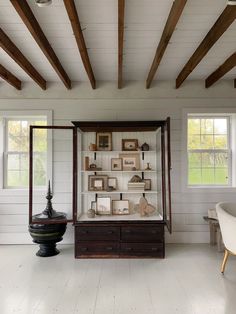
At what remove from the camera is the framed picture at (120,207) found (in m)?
4.47

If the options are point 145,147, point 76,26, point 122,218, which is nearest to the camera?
point 76,26

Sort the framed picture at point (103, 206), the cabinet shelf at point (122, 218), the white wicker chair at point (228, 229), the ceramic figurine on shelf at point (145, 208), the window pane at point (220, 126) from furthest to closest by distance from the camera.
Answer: the window pane at point (220, 126)
the framed picture at point (103, 206)
the ceramic figurine on shelf at point (145, 208)
the cabinet shelf at point (122, 218)
the white wicker chair at point (228, 229)

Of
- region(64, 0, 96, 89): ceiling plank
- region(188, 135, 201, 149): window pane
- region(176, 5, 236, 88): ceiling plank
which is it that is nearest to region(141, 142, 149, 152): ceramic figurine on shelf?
region(188, 135, 201, 149): window pane

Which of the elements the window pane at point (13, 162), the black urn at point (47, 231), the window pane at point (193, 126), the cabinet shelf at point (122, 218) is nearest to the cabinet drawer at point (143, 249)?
the cabinet shelf at point (122, 218)

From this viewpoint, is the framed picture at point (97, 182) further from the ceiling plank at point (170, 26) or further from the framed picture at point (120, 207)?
the ceiling plank at point (170, 26)

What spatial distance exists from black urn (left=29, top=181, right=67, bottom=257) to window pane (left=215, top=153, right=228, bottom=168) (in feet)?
9.18

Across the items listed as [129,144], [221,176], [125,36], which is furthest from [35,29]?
[221,176]

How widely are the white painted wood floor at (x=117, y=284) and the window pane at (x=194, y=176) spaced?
1228 millimetres

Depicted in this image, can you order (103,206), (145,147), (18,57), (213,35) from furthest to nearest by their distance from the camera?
(145,147) < (103,206) < (18,57) < (213,35)

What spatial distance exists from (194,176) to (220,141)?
0.78 meters

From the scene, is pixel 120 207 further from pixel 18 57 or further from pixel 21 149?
pixel 18 57

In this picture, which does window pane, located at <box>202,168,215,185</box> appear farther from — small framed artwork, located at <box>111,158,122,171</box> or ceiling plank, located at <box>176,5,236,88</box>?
ceiling plank, located at <box>176,5,236,88</box>

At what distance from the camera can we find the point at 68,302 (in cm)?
274

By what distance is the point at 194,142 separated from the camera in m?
4.84
